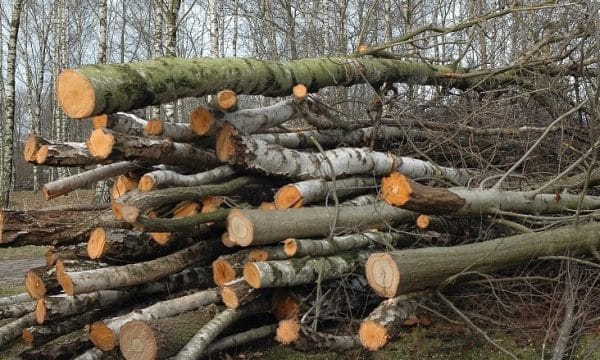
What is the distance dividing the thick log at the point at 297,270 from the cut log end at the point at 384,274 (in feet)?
2.34

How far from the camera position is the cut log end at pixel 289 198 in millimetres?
4964

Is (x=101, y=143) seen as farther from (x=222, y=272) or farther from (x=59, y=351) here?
(x=59, y=351)

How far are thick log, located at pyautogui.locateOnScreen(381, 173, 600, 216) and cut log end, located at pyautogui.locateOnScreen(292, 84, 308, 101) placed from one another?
5.61 ft

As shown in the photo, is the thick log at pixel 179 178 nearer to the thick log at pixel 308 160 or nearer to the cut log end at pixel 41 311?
the thick log at pixel 308 160

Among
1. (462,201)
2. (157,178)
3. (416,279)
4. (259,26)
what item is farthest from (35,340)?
(259,26)

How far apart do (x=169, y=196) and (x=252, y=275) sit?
3.06ft

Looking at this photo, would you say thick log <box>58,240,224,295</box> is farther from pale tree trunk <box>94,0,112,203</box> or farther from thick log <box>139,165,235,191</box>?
pale tree trunk <box>94,0,112,203</box>

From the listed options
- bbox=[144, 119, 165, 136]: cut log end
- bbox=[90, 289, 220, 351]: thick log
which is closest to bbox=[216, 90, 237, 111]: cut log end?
bbox=[144, 119, 165, 136]: cut log end

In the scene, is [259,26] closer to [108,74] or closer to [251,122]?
[251,122]

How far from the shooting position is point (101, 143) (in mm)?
4473

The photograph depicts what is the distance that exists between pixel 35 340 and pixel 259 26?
14141mm

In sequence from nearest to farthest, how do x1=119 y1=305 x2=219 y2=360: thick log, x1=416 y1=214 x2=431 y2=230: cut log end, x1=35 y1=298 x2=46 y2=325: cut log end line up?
x1=119 y1=305 x2=219 y2=360: thick log < x1=35 y1=298 x2=46 y2=325: cut log end < x1=416 y1=214 x2=431 y2=230: cut log end

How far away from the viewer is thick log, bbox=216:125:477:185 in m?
4.95

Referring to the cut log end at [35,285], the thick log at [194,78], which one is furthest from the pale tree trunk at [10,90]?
the thick log at [194,78]
